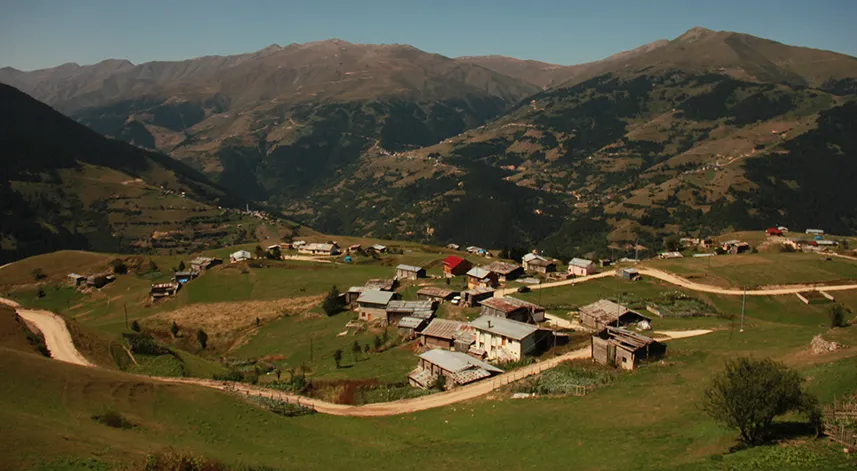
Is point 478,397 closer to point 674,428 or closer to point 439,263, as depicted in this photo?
point 674,428

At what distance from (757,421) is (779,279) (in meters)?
74.9

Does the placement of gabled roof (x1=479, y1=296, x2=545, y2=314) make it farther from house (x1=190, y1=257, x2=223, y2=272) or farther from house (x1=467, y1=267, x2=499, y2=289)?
house (x1=190, y1=257, x2=223, y2=272)

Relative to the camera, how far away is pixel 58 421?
95.1 feet

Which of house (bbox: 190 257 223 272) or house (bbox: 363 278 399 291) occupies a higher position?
house (bbox: 363 278 399 291)

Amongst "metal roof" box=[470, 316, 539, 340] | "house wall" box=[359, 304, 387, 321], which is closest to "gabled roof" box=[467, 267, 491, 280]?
"house wall" box=[359, 304, 387, 321]

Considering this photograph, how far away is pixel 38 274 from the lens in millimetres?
136250

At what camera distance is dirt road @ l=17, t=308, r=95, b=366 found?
48.3 metres

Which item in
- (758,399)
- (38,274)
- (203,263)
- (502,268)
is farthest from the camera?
(38,274)

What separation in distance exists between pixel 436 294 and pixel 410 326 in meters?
12.1

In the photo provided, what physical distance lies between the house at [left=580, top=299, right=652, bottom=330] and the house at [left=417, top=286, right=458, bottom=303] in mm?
21298

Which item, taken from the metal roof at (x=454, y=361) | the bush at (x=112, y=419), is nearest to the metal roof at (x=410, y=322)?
the metal roof at (x=454, y=361)

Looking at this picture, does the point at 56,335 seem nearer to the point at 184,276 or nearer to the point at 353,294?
the point at 353,294

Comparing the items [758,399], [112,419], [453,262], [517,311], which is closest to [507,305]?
[517,311]

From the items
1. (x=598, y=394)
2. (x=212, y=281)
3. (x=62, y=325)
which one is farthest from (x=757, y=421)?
(x=212, y=281)
